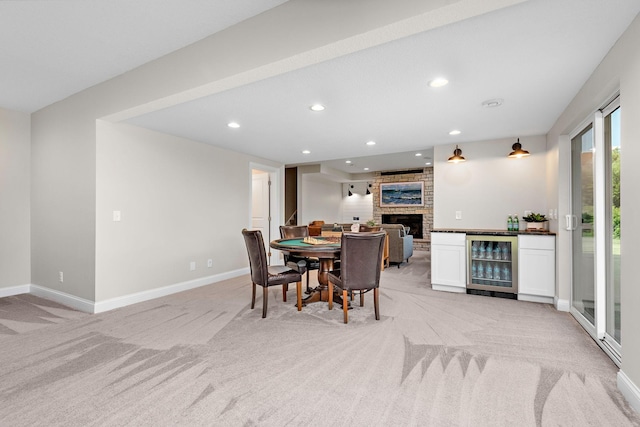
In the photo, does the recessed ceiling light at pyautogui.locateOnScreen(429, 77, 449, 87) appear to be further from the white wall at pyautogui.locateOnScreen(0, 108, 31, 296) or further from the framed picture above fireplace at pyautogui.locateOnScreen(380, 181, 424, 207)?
the framed picture above fireplace at pyautogui.locateOnScreen(380, 181, 424, 207)

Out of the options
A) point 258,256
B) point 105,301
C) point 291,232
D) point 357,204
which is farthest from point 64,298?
point 357,204

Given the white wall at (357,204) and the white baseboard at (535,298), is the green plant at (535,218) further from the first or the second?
the white wall at (357,204)

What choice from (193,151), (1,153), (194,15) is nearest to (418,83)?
(194,15)

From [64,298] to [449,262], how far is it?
17.0 ft

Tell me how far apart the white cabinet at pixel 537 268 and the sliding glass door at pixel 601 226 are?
624mm

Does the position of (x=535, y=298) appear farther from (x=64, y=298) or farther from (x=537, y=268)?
(x=64, y=298)

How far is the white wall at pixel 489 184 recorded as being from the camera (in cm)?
446

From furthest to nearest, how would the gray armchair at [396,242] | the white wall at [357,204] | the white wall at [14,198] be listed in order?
the white wall at [357,204], the gray armchair at [396,242], the white wall at [14,198]

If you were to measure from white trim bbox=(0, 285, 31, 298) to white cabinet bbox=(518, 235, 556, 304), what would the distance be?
6792 mm

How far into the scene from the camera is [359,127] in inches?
161

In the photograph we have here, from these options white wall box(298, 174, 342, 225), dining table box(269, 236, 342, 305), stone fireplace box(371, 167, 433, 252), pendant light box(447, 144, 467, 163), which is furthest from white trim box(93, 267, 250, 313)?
stone fireplace box(371, 167, 433, 252)

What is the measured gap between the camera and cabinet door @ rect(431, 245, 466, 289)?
175 inches

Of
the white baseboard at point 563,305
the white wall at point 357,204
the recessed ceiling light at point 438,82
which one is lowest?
the white baseboard at point 563,305

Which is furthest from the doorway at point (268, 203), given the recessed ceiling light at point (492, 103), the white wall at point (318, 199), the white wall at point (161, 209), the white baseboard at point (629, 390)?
the white baseboard at point (629, 390)
